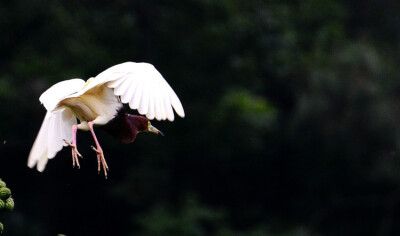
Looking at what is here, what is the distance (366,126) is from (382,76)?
2.65 ft

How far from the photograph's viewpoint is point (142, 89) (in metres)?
4.78

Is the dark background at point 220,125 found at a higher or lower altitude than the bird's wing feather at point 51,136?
higher

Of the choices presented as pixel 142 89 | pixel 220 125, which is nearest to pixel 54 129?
pixel 142 89

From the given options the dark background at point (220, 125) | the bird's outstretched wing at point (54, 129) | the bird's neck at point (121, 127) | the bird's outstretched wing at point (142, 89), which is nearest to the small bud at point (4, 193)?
the bird's outstretched wing at point (142, 89)

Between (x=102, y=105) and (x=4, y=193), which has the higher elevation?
(x=102, y=105)

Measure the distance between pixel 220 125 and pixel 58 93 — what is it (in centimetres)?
941

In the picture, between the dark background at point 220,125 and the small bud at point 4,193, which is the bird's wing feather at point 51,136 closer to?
the small bud at point 4,193

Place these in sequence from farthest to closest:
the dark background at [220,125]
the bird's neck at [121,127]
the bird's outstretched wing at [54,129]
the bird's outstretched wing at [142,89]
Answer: the dark background at [220,125], the bird's neck at [121,127], the bird's outstretched wing at [54,129], the bird's outstretched wing at [142,89]

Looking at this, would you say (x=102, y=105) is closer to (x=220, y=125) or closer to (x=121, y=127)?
(x=121, y=127)

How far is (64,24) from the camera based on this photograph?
14758 millimetres

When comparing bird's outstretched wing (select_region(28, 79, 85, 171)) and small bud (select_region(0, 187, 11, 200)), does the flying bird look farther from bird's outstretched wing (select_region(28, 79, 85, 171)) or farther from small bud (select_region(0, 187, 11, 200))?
small bud (select_region(0, 187, 11, 200))

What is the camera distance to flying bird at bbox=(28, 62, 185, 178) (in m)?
4.72

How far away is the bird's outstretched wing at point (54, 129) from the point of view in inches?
201

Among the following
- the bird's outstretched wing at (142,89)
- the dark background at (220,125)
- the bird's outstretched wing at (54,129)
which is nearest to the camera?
the bird's outstretched wing at (142,89)
